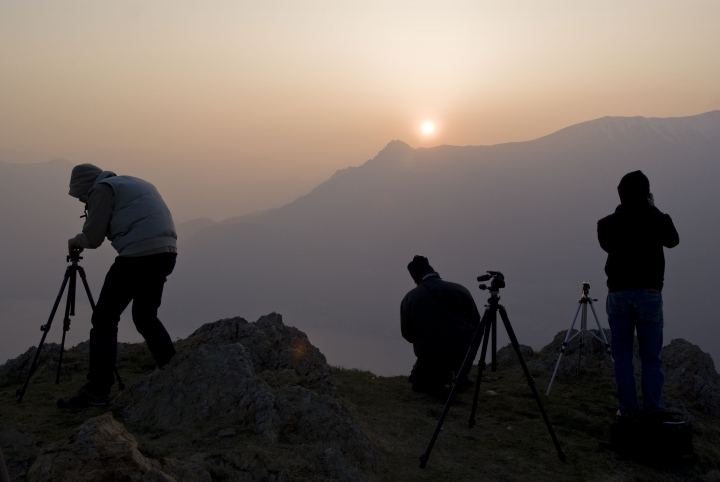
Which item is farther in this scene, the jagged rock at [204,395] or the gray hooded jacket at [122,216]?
the gray hooded jacket at [122,216]

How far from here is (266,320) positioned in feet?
30.0

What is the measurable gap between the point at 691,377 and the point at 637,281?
146 inches

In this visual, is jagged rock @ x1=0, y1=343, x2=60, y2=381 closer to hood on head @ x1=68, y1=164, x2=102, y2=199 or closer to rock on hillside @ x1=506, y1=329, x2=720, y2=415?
hood on head @ x1=68, y1=164, x2=102, y2=199

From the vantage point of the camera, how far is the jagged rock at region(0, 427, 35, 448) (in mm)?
3893

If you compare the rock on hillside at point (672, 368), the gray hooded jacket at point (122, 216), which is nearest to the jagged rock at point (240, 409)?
the gray hooded jacket at point (122, 216)

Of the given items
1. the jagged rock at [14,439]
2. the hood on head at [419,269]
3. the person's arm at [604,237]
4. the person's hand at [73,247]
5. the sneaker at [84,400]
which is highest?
the person's arm at [604,237]

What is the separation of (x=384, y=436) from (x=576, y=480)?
1.85 m

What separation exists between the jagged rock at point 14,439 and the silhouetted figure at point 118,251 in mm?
873

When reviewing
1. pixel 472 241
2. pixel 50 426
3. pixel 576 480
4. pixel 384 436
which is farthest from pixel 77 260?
pixel 472 241

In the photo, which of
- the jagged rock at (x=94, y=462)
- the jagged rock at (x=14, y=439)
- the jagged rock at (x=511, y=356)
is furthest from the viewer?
the jagged rock at (x=511, y=356)

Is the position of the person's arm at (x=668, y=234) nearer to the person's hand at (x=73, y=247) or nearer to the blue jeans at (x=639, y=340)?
the blue jeans at (x=639, y=340)

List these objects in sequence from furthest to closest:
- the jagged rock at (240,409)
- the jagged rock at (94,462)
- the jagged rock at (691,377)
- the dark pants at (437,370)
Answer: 1. the jagged rock at (691,377)
2. the dark pants at (437,370)
3. the jagged rock at (240,409)
4. the jagged rock at (94,462)

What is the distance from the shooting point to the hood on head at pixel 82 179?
17.2 feet

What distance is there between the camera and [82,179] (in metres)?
5.24
